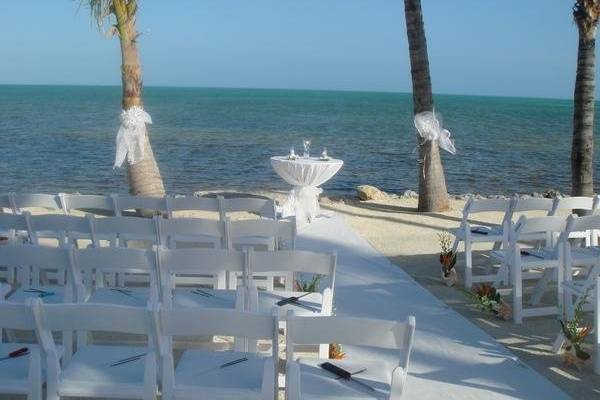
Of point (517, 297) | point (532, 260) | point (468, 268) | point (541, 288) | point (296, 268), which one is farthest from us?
point (468, 268)

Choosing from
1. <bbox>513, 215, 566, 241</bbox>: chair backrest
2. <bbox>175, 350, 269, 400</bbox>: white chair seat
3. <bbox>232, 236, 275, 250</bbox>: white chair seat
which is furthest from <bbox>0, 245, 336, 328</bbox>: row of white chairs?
<bbox>513, 215, 566, 241</bbox>: chair backrest

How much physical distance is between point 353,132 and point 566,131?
59.7ft

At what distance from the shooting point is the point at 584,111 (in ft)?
37.4

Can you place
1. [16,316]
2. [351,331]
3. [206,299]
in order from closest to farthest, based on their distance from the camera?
[351,331] < [16,316] < [206,299]

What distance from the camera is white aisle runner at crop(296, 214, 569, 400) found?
515 cm

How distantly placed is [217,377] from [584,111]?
29.8ft

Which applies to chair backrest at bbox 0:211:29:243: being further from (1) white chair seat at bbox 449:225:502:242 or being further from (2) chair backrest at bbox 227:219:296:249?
(1) white chair seat at bbox 449:225:502:242

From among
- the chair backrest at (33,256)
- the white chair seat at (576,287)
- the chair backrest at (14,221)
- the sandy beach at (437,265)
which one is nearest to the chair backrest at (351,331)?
the sandy beach at (437,265)

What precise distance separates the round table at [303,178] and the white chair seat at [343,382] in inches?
276

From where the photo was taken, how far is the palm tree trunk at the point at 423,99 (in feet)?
40.9

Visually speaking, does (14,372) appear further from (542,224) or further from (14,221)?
(542,224)

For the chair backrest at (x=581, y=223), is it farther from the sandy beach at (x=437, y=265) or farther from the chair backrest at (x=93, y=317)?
the chair backrest at (x=93, y=317)

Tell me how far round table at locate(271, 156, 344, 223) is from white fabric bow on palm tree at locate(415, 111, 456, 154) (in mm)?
1871

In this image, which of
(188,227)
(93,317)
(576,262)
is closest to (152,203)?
(188,227)
